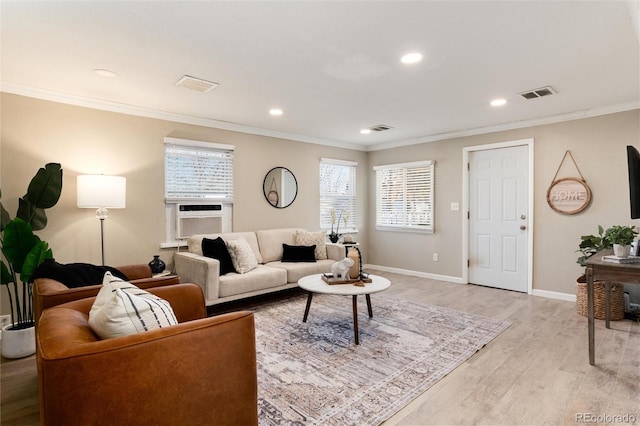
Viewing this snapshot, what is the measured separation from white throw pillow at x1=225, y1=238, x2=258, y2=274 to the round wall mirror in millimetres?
1151

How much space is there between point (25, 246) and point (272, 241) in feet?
8.59

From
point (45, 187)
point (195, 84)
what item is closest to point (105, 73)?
point (195, 84)

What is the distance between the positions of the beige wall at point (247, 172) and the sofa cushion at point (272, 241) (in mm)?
257

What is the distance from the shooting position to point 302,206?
213 inches

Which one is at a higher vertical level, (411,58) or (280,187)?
(411,58)

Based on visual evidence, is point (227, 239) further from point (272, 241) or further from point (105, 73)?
point (105, 73)

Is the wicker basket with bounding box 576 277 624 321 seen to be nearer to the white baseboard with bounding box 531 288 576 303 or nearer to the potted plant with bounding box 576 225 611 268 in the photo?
the potted plant with bounding box 576 225 611 268

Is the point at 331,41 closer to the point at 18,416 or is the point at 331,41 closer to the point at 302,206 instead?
the point at 18,416

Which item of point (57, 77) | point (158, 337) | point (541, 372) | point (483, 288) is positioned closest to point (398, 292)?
point (483, 288)

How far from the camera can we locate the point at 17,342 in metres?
2.68

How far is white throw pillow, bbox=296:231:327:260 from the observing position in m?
4.69

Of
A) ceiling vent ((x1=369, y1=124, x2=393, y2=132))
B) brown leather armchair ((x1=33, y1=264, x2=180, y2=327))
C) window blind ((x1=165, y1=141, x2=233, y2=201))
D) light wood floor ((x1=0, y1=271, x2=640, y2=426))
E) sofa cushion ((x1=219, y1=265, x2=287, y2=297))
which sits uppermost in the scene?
ceiling vent ((x1=369, y1=124, x2=393, y2=132))

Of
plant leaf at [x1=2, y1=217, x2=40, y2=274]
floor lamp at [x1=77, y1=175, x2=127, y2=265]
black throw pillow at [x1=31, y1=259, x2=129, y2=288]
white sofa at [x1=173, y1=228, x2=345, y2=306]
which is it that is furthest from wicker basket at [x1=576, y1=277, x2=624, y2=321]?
plant leaf at [x1=2, y1=217, x2=40, y2=274]

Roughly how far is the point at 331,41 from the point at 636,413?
9.48 feet
